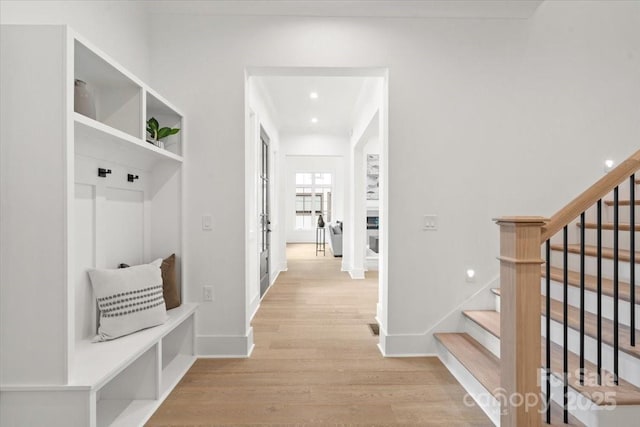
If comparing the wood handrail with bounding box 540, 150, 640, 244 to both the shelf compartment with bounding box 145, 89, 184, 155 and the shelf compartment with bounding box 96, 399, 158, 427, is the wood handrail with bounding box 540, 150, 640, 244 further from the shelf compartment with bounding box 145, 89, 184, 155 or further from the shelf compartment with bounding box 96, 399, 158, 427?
the shelf compartment with bounding box 145, 89, 184, 155

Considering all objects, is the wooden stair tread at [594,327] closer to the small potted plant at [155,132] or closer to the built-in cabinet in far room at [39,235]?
the built-in cabinet in far room at [39,235]

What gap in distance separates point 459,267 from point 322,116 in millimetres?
3554

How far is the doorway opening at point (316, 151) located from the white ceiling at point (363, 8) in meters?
0.43

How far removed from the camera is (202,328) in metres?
2.62

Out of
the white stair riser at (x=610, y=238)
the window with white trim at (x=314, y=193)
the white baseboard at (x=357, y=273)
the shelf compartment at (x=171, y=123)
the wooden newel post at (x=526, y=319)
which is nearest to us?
the wooden newel post at (x=526, y=319)

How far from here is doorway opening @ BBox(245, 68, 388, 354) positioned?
2.80 metres

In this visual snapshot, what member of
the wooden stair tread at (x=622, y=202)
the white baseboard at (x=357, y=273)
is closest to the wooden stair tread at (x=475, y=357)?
the wooden stair tread at (x=622, y=202)

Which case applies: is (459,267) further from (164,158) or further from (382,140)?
(164,158)

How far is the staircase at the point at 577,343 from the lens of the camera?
140 centimetres

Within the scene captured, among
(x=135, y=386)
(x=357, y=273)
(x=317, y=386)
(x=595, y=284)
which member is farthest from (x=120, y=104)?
(x=357, y=273)

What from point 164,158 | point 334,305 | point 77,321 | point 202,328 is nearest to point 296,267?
point 334,305

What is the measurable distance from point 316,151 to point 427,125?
396cm

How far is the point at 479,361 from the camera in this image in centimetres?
215

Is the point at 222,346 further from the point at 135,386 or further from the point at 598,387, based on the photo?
the point at 598,387
